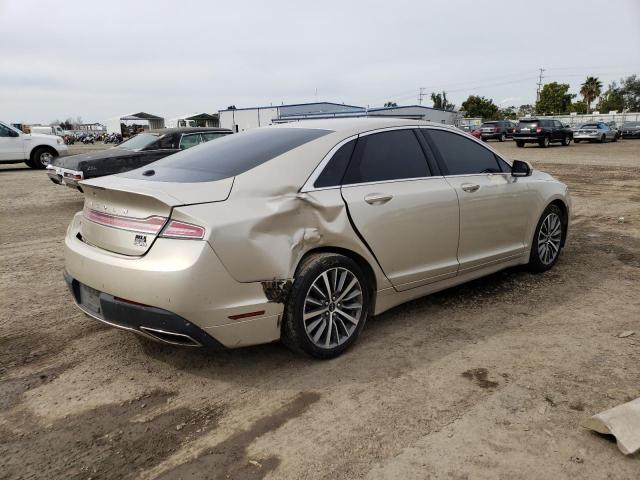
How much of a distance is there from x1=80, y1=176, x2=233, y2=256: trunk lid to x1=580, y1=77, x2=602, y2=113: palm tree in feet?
285

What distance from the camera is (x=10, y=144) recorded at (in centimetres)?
1666

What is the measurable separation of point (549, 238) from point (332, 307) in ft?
9.77

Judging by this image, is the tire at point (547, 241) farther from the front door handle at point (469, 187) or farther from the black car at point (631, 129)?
the black car at point (631, 129)

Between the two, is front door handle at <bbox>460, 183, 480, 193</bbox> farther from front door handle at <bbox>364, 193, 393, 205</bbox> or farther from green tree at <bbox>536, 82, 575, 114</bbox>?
green tree at <bbox>536, 82, 575, 114</bbox>

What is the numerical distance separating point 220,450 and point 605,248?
5573mm

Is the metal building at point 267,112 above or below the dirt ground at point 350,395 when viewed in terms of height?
above

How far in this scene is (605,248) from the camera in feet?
20.8

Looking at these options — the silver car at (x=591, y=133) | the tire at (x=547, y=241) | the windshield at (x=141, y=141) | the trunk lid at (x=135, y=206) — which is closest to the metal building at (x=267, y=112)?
the silver car at (x=591, y=133)

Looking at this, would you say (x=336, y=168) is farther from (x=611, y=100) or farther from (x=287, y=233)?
(x=611, y=100)

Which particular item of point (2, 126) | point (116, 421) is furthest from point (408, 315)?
point (2, 126)

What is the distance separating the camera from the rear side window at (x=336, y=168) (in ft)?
11.1

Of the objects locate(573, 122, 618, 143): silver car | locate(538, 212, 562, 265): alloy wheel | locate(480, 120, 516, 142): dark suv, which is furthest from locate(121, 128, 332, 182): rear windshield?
locate(480, 120, 516, 142): dark suv

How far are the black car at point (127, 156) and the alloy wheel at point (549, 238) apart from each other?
680 cm

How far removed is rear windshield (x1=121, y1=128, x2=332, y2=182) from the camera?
329cm
